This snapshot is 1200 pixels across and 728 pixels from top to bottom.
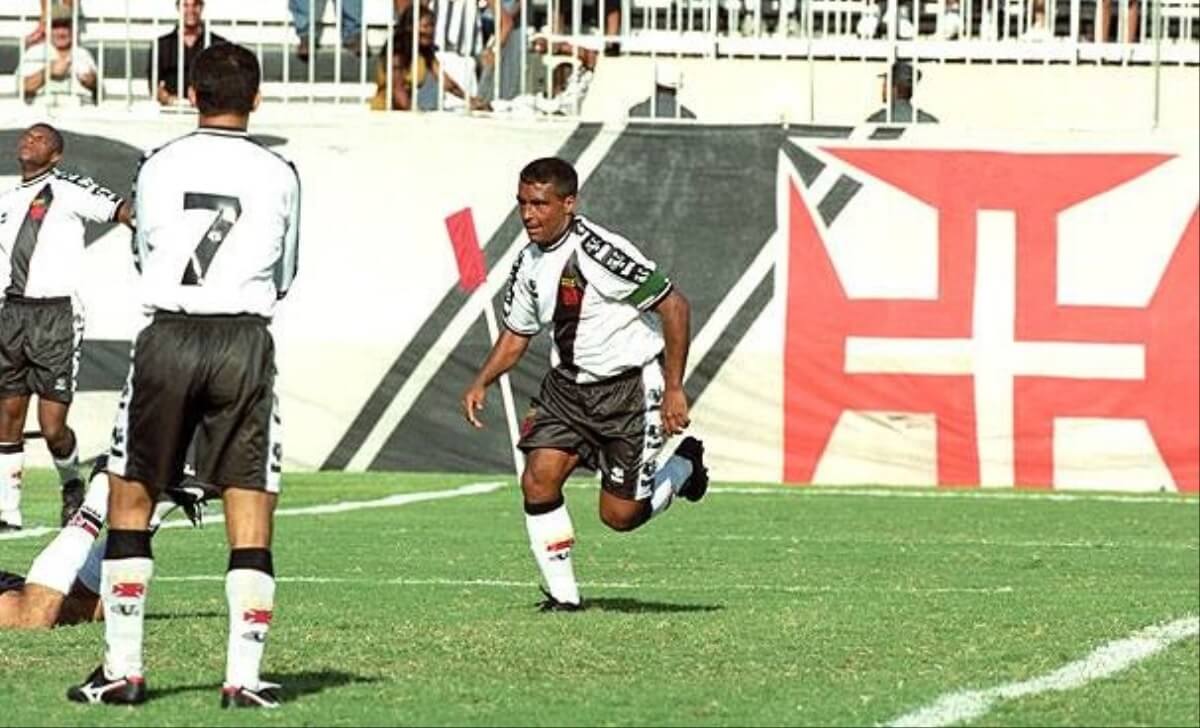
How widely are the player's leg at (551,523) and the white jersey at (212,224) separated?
12.5ft

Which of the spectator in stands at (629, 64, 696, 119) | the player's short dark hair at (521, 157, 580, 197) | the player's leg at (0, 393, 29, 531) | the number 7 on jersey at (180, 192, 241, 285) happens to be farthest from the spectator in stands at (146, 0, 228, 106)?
the number 7 on jersey at (180, 192, 241, 285)

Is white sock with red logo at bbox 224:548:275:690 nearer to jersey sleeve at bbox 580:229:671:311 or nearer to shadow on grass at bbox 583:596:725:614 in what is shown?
shadow on grass at bbox 583:596:725:614

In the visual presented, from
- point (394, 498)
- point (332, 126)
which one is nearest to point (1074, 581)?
point (394, 498)

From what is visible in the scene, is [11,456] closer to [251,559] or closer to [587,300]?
[587,300]

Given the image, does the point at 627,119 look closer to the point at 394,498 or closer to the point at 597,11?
the point at 597,11

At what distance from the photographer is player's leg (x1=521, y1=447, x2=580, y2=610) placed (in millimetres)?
12562

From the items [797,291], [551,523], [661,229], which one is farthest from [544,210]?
[661,229]

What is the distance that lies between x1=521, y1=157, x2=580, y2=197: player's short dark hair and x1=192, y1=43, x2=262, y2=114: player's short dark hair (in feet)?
11.8

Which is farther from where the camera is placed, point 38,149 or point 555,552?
point 38,149

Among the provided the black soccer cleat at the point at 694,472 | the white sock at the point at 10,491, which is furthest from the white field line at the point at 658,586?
the white sock at the point at 10,491

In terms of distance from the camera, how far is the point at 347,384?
2350cm

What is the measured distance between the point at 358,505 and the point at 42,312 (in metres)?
2.70

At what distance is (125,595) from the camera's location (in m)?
8.81

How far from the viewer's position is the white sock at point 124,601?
8.81m
